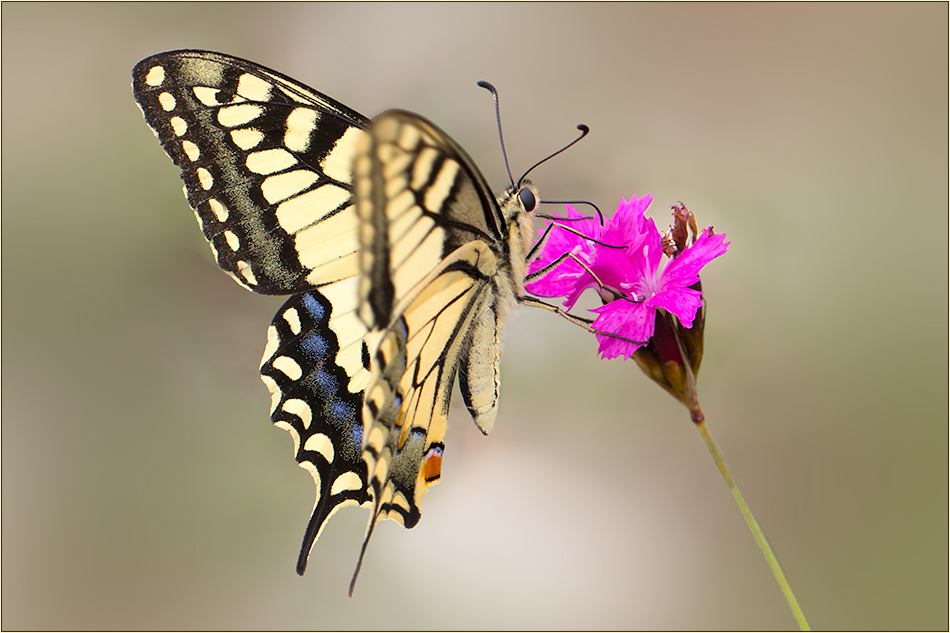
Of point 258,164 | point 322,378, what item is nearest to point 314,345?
point 322,378

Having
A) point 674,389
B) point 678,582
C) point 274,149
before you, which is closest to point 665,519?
point 678,582

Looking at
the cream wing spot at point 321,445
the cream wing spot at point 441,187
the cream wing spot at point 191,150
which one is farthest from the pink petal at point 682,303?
the cream wing spot at point 191,150

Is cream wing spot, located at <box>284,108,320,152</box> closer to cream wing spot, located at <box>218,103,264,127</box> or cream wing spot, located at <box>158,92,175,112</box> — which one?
cream wing spot, located at <box>218,103,264,127</box>

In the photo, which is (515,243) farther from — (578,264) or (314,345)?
(314,345)

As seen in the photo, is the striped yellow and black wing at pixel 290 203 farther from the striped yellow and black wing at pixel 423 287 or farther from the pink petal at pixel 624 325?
the pink petal at pixel 624 325

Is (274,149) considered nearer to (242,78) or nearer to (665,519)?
(242,78)

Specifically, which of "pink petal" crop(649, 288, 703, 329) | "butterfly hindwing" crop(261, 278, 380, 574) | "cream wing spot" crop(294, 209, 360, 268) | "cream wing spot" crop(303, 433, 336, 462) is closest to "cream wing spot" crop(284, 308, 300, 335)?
"butterfly hindwing" crop(261, 278, 380, 574)
